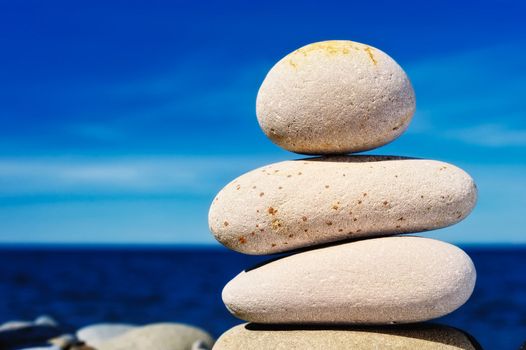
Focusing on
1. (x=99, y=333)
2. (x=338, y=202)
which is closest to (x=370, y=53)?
(x=338, y=202)

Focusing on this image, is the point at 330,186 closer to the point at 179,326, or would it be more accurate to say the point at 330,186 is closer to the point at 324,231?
the point at 324,231

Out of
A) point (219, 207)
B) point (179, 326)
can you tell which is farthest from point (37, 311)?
point (219, 207)

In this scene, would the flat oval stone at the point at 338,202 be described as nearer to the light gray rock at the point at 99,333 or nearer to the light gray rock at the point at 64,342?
the light gray rock at the point at 64,342

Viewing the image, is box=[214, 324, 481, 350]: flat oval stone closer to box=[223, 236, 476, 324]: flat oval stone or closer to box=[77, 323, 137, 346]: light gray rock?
box=[223, 236, 476, 324]: flat oval stone

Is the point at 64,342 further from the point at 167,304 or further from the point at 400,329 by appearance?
the point at 167,304

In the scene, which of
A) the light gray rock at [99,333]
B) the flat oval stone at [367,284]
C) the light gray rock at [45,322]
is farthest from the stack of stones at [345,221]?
the light gray rock at [45,322]
